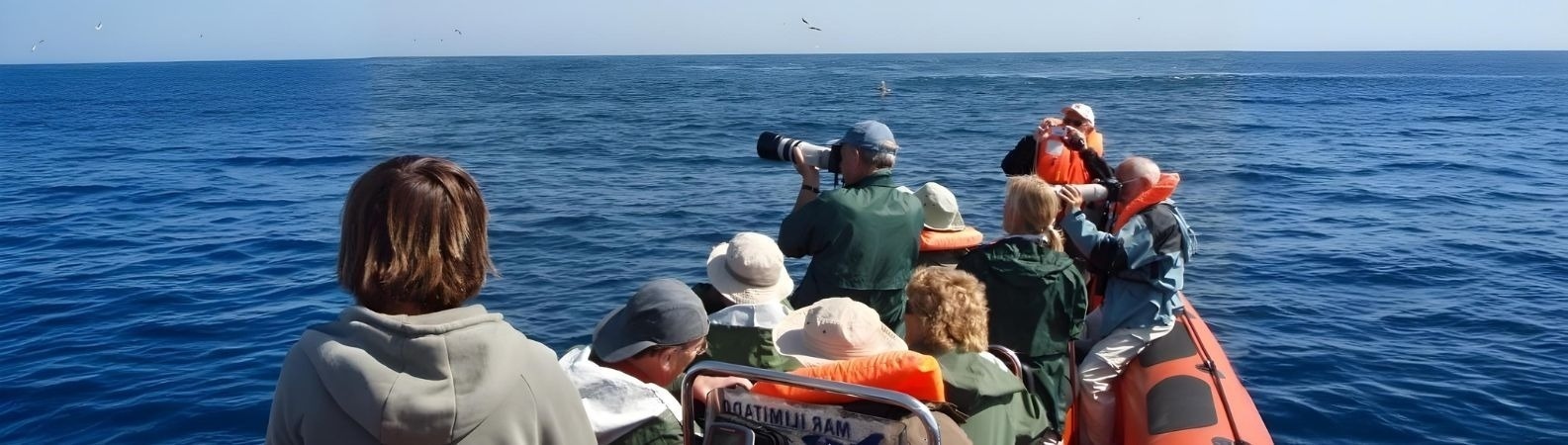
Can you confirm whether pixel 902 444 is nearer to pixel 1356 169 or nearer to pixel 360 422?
pixel 360 422

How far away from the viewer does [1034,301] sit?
4.39m

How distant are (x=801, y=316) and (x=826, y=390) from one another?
0.73 metres

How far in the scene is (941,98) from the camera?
51750 mm

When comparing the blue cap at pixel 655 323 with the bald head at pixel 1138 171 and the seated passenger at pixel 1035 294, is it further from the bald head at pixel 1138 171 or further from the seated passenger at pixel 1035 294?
the bald head at pixel 1138 171

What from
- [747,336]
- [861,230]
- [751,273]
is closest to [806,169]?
[861,230]

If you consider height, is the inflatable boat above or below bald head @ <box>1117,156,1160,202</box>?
below

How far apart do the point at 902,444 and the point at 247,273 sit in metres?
11.7

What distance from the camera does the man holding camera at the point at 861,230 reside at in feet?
14.1

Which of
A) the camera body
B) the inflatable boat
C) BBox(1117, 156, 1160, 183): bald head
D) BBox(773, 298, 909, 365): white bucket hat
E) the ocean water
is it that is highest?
the camera body

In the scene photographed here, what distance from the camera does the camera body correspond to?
14.9 ft

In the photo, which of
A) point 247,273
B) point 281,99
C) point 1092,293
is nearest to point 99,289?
point 247,273

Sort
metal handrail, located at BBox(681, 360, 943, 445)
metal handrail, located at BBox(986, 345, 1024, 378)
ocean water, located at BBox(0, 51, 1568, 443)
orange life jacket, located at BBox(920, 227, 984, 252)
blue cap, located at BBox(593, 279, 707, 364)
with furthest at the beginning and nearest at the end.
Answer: ocean water, located at BBox(0, 51, 1568, 443)
orange life jacket, located at BBox(920, 227, 984, 252)
metal handrail, located at BBox(986, 345, 1024, 378)
blue cap, located at BBox(593, 279, 707, 364)
metal handrail, located at BBox(681, 360, 943, 445)

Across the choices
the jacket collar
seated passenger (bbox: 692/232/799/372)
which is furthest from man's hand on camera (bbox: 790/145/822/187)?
seated passenger (bbox: 692/232/799/372)

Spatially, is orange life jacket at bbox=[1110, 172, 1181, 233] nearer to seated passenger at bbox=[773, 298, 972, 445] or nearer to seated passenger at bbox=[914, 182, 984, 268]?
seated passenger at bbox=[914, 182, 984, 268]
